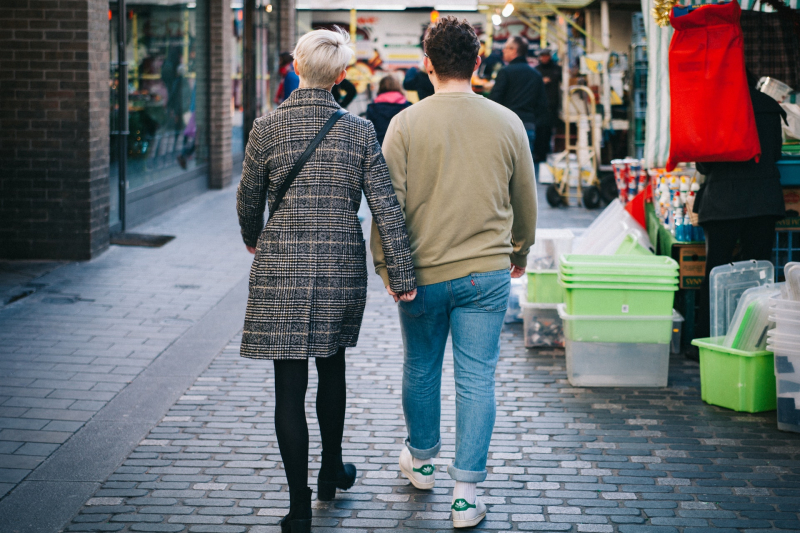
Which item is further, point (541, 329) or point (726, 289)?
point (541, 329)


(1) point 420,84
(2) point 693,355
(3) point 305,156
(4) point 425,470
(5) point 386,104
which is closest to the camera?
(3) point 305,156

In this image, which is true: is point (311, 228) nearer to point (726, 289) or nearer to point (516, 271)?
point (516, 271)

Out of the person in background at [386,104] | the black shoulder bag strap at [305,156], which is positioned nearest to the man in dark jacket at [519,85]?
the person in background at [386,104]

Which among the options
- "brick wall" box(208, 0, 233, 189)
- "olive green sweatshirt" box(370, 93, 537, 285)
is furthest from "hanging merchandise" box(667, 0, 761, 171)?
"brick wall" box(208, 0, 233, 189)

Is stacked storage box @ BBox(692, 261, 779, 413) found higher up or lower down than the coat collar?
lower down

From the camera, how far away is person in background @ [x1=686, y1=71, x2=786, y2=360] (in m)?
5.46

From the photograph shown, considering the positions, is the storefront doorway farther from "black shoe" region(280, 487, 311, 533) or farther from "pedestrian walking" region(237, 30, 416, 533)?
"black shoe" region(280, 487, 311, 533)

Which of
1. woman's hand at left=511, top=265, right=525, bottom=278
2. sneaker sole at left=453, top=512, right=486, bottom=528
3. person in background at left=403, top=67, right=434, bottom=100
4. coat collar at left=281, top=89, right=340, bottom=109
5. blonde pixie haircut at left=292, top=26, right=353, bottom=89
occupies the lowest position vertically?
sneaker sole at left=453, top=512, right=486, bottom=528

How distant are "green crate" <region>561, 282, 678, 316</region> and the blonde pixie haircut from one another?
2.34 meters

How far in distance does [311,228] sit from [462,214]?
1.86 ft

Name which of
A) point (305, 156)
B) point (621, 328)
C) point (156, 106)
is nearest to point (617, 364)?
point (621, 328)

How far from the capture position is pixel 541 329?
20.2ft

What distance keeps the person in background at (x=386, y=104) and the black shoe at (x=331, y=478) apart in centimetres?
599

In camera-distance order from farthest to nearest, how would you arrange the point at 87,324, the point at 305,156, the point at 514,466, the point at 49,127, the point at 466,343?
the point at 49,127
the point at 87,324
the point at 514,466
the point at 466,343
the point at 305,156
